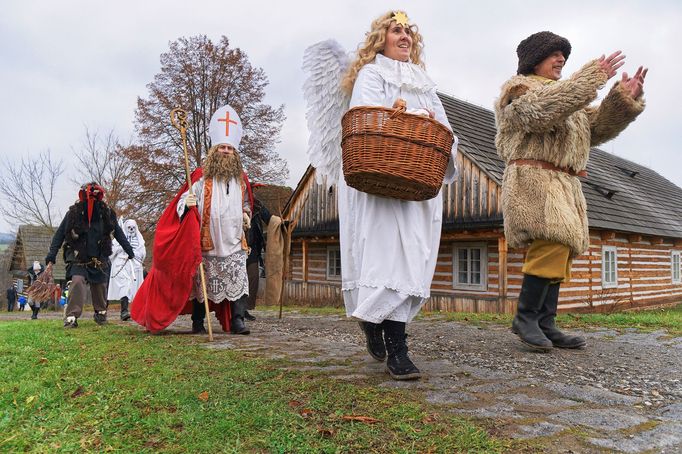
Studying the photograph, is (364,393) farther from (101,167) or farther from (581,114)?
(101,167)

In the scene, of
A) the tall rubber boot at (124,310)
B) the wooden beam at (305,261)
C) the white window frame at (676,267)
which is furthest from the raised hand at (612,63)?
the white window frame at (676,267)

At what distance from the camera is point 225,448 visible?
2080mm

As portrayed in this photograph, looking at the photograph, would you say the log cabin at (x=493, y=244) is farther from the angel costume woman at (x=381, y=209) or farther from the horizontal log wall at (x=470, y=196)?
the angel costume woman at (x=381, y=209)

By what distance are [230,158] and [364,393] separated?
360cm

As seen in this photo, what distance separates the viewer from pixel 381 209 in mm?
3225

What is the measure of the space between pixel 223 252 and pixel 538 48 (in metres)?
3.48

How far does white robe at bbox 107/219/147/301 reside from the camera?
9.92m

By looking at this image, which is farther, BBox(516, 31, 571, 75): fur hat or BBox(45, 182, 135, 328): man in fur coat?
BBox(45, 182, 135, 328): man in fur coat

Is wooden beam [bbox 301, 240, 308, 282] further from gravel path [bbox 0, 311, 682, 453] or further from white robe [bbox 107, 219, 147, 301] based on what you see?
gravel path [bbox 0, 311, 682, 453]

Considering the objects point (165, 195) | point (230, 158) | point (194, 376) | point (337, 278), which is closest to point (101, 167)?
point (165, 195)

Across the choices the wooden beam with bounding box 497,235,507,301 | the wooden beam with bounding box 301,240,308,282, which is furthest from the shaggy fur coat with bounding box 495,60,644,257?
the wooden beam with bounding box 301,240,308,282

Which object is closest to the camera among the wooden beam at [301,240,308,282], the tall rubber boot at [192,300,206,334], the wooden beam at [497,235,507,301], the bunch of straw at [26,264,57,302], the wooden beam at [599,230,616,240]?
the tall rubber boot at [192,300,206,334]

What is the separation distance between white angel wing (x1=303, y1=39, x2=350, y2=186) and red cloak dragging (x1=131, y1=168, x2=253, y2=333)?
1.85 m

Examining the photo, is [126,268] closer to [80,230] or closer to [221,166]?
[80,230]
